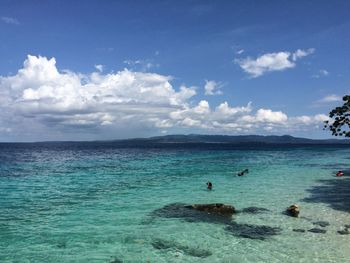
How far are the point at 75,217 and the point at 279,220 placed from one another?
17.2 meters

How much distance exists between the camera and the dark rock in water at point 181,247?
829 inches

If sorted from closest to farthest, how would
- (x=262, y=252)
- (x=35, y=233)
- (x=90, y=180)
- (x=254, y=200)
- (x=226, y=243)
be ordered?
(x=262, y=252) < (x=226, y=243) < (x=35, y=233) < (x=254, y=200) < (x=90, y=180)

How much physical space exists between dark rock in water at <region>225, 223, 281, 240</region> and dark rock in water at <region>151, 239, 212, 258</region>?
13.6 feet

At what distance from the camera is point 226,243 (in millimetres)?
22844

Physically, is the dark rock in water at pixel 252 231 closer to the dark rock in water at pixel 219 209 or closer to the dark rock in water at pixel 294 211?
the dark rock in water at pixel 219 209

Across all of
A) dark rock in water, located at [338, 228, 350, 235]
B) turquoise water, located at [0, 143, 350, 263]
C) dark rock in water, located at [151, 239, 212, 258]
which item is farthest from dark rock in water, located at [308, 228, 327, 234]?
dark rock in water, located at [151, 239, 212, 258]

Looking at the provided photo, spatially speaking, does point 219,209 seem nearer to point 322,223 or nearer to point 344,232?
point 322,223

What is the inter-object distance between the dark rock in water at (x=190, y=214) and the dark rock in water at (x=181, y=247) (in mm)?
5588

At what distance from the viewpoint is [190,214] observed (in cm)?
3030

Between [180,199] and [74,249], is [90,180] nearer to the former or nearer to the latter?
[180,199]

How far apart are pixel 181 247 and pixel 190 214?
8.12m

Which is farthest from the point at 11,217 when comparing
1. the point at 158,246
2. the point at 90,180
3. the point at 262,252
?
the point at 90,180

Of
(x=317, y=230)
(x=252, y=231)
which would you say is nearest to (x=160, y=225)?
(x=252, y=231)

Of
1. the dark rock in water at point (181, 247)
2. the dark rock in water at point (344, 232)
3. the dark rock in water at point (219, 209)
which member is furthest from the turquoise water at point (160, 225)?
the dark rock in water at point (219, 209)
